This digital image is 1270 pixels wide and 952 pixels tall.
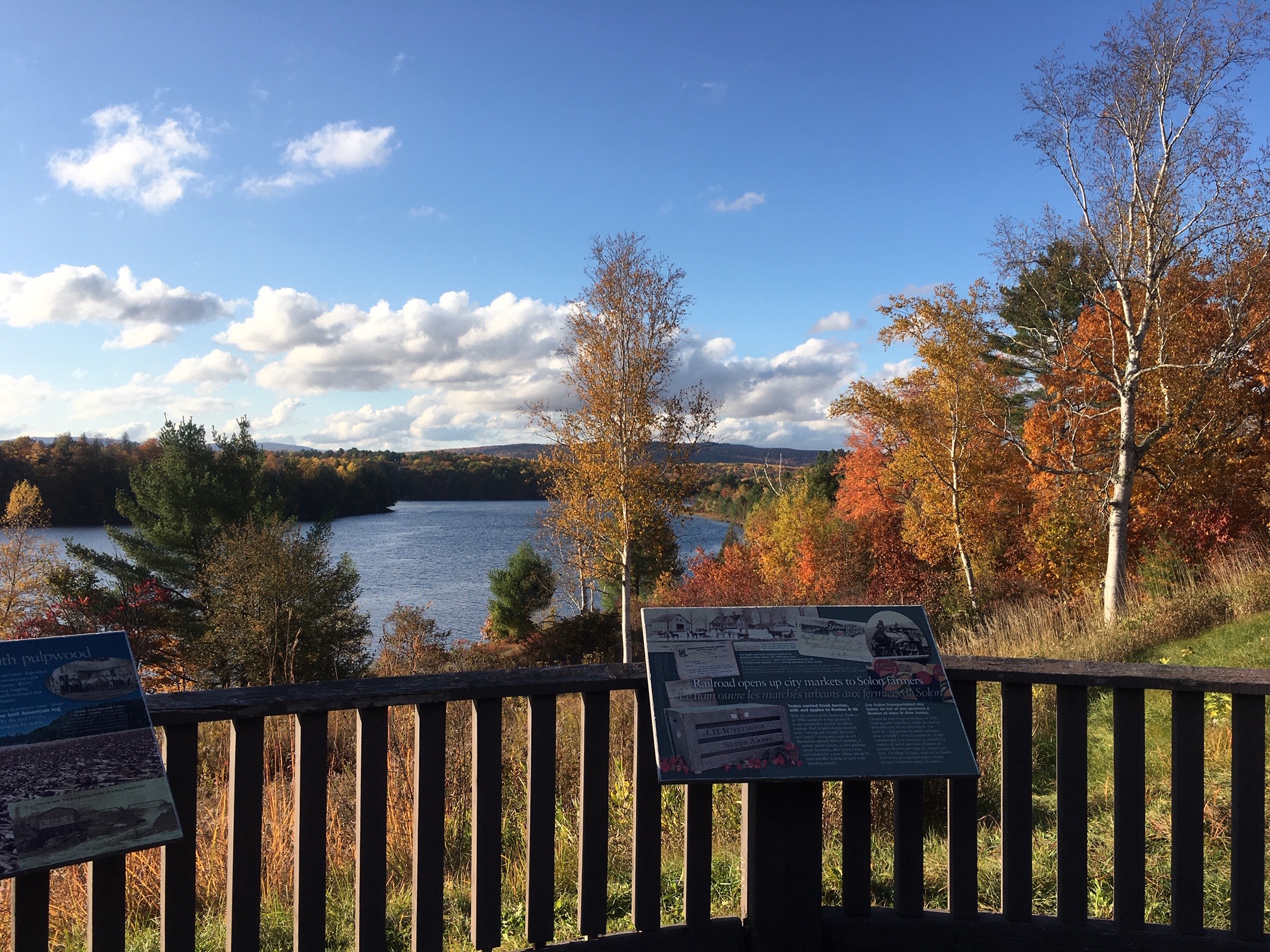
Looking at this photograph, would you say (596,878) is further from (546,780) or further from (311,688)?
(311,688)

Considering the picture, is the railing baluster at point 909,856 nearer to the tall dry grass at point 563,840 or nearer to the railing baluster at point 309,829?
the tall dry grass at point 563,840

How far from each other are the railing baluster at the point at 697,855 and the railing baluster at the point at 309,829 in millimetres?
1073

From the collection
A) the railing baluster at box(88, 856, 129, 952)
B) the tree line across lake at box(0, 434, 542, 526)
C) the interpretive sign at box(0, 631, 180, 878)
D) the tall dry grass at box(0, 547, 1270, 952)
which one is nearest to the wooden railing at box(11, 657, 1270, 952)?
the railing baluster at box(88, 856, 129, 952)

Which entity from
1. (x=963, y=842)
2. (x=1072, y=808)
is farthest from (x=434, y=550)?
(x=1072, y=808)

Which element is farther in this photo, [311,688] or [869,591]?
[869,591]

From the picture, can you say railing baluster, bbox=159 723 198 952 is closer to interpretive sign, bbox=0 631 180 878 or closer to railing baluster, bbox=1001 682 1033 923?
interpretive sign, bbox=0 631 180 878

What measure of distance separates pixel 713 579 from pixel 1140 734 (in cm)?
3925

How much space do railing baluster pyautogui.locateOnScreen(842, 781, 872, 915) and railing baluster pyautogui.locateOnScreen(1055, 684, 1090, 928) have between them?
591 millimetres

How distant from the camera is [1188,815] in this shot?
2.58 metres

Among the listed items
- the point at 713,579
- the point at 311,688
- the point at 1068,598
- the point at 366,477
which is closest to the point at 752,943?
the point at 311,688

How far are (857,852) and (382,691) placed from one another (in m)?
1.56

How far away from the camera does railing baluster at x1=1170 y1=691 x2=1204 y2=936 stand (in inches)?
101

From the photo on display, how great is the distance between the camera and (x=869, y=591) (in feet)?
99.4

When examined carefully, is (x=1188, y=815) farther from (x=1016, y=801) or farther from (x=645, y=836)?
(x=645, y=836)
